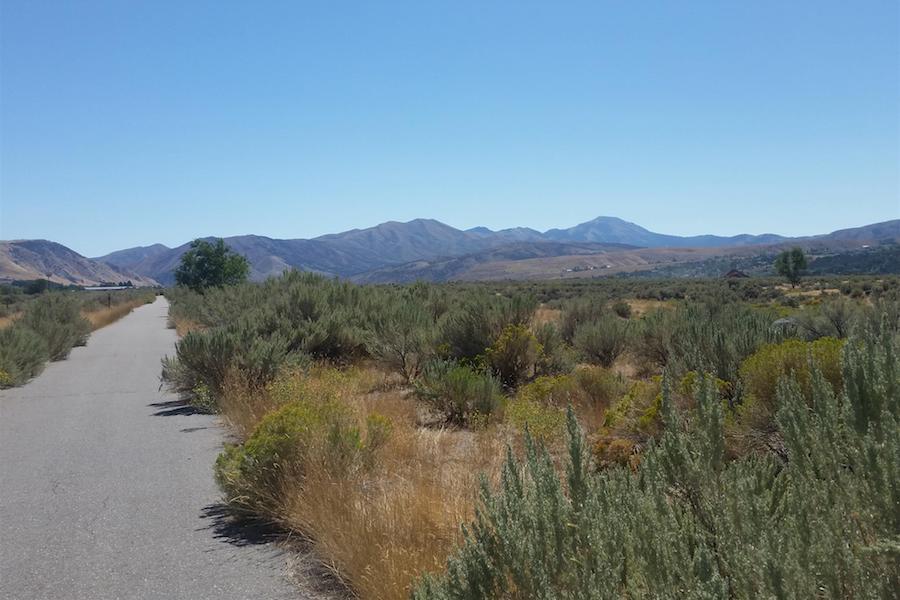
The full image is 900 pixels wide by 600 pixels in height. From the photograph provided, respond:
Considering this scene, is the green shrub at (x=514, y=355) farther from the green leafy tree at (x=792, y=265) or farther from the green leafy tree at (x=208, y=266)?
the green leafy tree at (x=792, y=265)

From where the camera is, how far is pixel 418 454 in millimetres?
7191

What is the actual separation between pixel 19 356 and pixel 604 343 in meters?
13.4

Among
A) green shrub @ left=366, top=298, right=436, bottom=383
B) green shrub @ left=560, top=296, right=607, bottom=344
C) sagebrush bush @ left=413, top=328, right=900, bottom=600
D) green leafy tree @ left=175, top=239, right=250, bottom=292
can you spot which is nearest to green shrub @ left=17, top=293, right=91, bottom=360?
green shrub @ left=366, top=298, right=436, bottom=383

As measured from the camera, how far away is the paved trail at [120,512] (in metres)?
4.90

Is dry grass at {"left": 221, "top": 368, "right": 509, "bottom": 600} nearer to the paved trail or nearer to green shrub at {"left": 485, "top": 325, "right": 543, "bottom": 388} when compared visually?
the paved trail

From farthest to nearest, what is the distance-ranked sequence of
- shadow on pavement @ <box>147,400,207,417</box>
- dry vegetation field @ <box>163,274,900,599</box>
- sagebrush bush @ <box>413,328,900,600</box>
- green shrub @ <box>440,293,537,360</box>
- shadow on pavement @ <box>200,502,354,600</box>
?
1. green shrub @ <box>440,293,537,360</box>
2. shadow on pavement @ <box>147,400,207,417</box>
3. shadow on pavement @ <box>200,502,354,600</box>
4. dry vegetation field @ <box>163,274,900,599</box>
5. sagebrush bush @ <box>413,328,900,600</box>

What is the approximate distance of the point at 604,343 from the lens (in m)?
15.4

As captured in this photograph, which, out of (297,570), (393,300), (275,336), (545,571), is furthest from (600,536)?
(393,300)

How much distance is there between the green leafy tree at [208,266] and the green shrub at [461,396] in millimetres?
57964

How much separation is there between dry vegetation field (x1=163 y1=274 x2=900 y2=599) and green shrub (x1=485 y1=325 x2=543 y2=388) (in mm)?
36

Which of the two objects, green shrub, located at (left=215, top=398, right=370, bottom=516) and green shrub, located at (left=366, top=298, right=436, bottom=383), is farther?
green shrub, located at (left=366, top=298, right=436, bottom=383)

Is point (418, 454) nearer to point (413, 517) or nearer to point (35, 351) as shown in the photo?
point (413, 517)

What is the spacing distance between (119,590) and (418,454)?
3.07 m

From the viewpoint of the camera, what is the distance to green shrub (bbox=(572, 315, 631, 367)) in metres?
15.4
